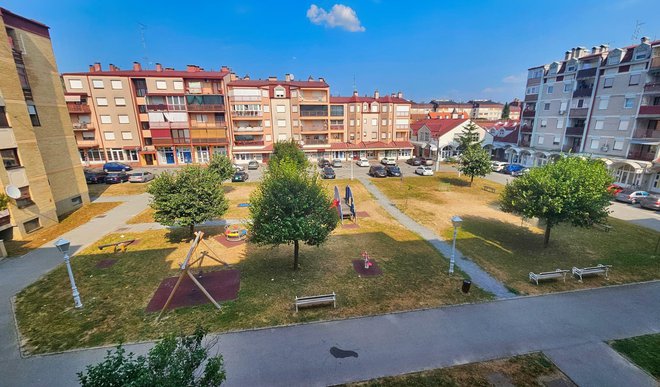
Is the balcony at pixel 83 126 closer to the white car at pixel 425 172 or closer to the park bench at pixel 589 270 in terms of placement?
the white car at pixel 425 172

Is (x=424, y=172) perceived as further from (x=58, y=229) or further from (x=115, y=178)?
(x=115, y=178)

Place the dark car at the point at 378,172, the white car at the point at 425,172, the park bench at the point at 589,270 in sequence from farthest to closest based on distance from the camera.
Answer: the white car at the point at 425,172, the dark car at the point at 378,172, the park bench at the point at 589,270

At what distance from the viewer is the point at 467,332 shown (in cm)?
1063

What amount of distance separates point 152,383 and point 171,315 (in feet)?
26.2

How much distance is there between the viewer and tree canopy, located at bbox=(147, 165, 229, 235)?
17.5m

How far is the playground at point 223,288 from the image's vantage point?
36.3ft

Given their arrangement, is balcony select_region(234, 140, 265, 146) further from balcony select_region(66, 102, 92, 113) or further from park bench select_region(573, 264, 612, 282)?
park bench select_region(573, 264, 612, 282)

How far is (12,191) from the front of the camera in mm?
18594

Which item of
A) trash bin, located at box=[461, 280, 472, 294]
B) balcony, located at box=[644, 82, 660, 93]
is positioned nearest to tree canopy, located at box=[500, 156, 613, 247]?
trash bin, located at box=[461, 280, 472, 294]

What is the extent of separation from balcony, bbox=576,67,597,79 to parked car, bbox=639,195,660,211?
62.0 ft

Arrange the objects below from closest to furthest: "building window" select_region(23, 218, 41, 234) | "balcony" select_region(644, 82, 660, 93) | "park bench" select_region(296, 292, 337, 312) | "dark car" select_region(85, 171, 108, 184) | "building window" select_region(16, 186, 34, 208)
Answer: "park bench" select_region(296, 292, 337, 312) → "building window" select_region(16, 186, 34, 208) → "building window" select_region(23, 218, 41, 234) → "balcony" select_region(644, 82, 660, 93) → "dark car" select_region(85, 171, 108, 184)

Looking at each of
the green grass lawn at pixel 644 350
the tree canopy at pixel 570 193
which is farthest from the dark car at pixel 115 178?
the green grass lawn at pixel 644 350

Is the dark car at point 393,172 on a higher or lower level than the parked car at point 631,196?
higher

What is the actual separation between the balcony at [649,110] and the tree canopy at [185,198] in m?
45.5
